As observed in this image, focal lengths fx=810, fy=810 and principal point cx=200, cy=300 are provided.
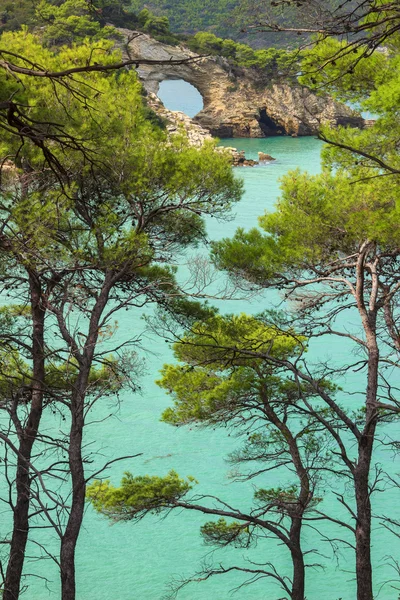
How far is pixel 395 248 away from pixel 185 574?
4591 mm

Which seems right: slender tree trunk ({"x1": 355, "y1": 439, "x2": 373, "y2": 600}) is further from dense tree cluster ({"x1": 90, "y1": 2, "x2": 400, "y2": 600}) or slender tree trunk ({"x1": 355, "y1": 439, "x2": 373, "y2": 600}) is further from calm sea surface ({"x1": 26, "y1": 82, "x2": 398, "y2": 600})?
calm sea surface ({"x1": 26, "y1": 82, "x2": 398, "y2": 600})

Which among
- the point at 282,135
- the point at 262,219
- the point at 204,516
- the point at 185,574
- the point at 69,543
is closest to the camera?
the point at 69,543

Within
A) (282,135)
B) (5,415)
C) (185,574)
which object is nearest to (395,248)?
(185,574)

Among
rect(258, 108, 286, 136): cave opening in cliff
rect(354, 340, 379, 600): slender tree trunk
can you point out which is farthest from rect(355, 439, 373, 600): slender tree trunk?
rect(258, 108, 286, 136): cave opening in cliff

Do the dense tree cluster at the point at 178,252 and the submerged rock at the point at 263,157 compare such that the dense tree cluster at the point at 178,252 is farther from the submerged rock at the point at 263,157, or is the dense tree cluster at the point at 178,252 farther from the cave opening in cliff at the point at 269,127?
the cave opening in cliff at the point at 269,127

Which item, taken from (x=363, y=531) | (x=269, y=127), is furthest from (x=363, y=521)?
(x=269, y=127)

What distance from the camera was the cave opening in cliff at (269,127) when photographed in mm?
48575

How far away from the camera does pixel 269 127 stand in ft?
162

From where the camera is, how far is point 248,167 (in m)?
32.7

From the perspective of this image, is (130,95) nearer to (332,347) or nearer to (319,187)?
(319,187)

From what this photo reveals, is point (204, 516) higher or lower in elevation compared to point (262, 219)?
lower

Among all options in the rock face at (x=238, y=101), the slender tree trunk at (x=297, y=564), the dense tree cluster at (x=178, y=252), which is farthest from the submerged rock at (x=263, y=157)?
the slender tree trunk at (x=297, y=564)

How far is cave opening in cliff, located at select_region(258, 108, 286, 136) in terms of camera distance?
4858cm

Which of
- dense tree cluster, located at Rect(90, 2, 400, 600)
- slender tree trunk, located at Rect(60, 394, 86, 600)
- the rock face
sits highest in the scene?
the rock face
